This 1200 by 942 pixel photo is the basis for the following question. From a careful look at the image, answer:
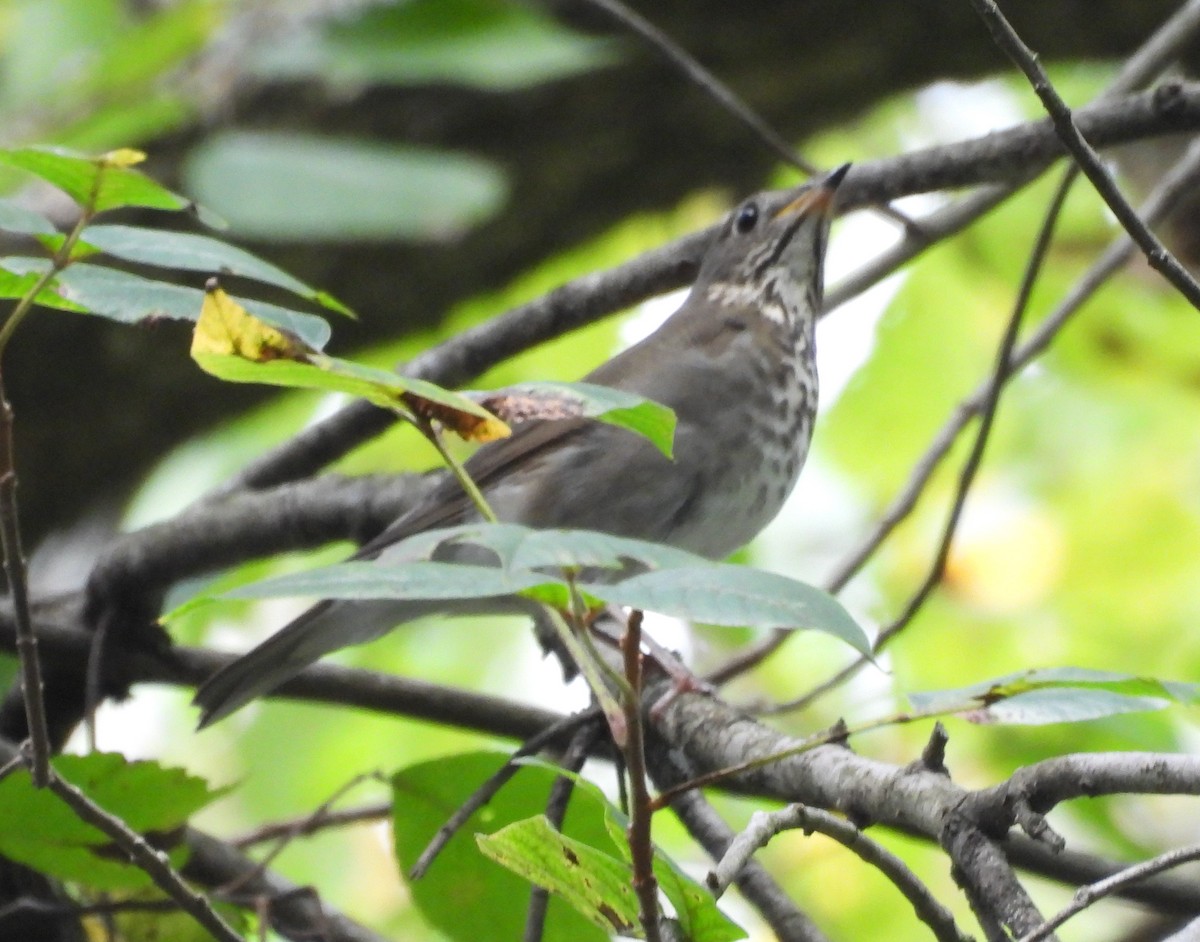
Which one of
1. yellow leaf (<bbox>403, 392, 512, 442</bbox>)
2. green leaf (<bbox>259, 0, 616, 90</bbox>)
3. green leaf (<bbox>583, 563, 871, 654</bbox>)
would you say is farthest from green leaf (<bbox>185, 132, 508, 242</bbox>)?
green leaf (<bbox>583, 563, 871, 654</bbox>)

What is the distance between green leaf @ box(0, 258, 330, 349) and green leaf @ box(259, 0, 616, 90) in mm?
2141

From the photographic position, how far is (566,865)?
4.98ft

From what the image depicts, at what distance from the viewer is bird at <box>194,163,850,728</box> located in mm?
3174

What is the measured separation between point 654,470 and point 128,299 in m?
1.82

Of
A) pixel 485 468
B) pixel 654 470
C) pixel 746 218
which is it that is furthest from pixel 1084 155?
pixel 746 218

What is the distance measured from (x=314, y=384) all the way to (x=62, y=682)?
78.8 inches

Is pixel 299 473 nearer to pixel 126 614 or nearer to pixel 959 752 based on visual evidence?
pixel 126 614

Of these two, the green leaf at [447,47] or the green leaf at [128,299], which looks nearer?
the green leaf at [128,299]

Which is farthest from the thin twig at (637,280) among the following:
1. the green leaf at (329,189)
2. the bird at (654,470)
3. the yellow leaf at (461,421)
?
the yellow leaf at (461,421)

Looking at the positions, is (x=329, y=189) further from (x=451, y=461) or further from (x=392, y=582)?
(x=392, y=582)

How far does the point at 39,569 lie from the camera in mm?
4699

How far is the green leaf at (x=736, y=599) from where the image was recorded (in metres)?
1.30

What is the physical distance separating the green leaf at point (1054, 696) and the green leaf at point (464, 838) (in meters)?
1.03

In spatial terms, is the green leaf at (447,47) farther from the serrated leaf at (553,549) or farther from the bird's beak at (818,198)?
the serrated leaf at (553,549)
